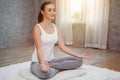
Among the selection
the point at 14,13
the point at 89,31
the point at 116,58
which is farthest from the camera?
the point at 14,13

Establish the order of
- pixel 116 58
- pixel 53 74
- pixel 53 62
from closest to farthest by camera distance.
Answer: pixel 53 74 → pixel 53 62 → pixel 116 58

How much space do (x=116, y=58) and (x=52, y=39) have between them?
1.69 meters

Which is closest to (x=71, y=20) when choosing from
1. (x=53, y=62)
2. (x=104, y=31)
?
(x=104, y=31)

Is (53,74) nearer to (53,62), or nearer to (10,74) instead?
(53,62)

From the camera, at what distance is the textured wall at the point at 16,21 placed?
4656mm

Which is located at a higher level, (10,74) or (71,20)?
(71,20)

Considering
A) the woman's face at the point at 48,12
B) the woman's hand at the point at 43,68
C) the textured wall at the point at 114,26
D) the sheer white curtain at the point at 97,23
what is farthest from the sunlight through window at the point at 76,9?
the woman's hand at the point at 43,68

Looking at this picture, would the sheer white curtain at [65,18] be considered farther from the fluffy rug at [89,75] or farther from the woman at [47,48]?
the woman at [47,48]

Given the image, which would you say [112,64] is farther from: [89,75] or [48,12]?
[48,12]

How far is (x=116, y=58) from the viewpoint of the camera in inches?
138

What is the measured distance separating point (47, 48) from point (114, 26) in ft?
7.64

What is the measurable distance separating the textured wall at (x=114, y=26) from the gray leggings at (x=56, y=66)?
202 cm

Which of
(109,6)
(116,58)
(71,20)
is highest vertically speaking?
(109,6)

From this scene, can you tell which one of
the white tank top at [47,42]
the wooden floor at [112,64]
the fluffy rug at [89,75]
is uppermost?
the white tank top at [47,42]
